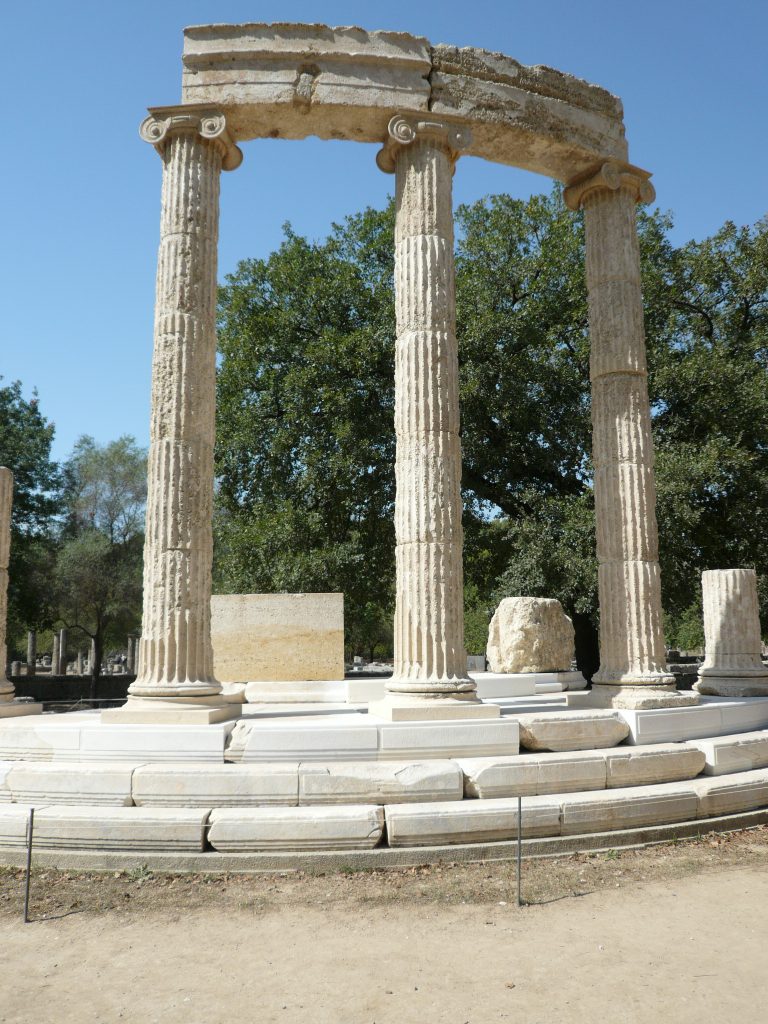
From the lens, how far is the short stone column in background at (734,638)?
11633 millimetres

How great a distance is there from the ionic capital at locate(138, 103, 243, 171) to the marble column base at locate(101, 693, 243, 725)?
6402 mm

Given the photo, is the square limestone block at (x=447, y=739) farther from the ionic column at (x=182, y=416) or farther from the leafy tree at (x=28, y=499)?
the leafy tree at (x=28, y=499)

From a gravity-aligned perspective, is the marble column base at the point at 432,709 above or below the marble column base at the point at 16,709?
above

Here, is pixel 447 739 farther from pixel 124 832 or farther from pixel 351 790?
pixel 124 832

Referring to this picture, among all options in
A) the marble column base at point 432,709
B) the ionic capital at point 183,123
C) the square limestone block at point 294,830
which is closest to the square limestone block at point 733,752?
the marble column base at point 432,709

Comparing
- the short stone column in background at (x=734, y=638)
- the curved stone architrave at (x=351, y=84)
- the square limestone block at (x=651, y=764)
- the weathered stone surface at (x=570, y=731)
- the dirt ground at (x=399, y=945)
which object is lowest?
the dirt ground at (x=399, y=945)

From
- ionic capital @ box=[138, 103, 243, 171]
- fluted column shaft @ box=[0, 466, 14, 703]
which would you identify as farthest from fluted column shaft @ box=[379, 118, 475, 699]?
fluted column shaft @ box=[0, 466, 14, 703]

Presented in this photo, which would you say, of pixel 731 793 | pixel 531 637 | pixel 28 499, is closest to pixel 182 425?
pixel 731 793

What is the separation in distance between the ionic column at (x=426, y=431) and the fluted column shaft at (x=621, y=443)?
2.29 metres

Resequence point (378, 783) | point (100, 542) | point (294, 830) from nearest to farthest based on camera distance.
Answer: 1. point (294, 830)
2. point (378, 783)
3. point (100, 542)

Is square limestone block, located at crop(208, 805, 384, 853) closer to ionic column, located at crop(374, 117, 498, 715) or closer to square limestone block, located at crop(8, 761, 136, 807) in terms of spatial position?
square limestone block, located at crop(8, 761, 136, 807)

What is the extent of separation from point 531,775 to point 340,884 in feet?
7.21

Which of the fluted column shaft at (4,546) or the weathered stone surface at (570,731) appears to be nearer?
the weathered stone surface at (570,731)

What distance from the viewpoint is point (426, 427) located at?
9109 mm
